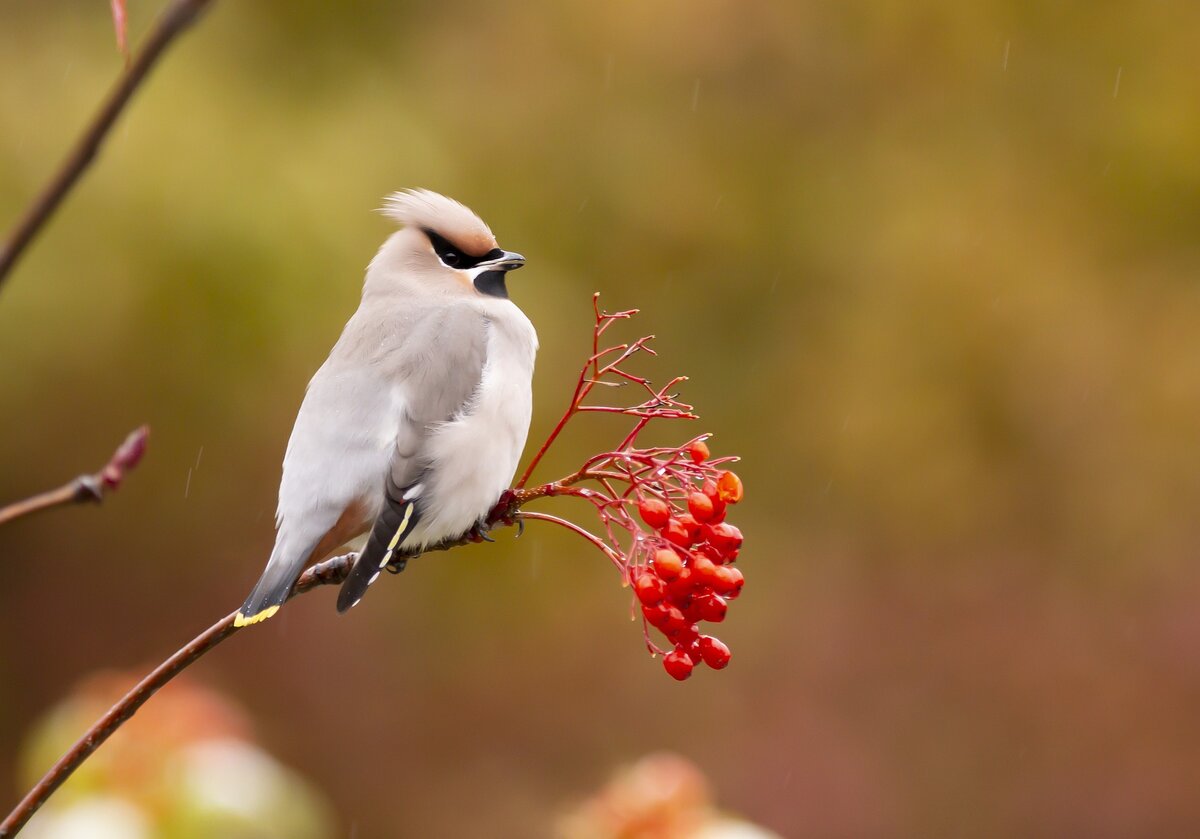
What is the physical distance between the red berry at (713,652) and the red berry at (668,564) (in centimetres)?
11

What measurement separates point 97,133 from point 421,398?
2212 millimetres

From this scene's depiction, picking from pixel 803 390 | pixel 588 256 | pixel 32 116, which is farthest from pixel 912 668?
pixel 32 116

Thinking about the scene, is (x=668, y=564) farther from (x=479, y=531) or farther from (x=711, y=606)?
(x=479, y=531)

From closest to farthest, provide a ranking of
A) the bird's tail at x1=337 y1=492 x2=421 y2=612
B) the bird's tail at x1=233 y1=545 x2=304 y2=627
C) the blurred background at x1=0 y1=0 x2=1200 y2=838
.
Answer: the bird's tail at x1=233 y1=545 x2=304 y2=627 → the bird's tail at x1=337 y1=492 x2=421 y2=612 → the blurred background at x1=0 y1=0 x2=1200 y2=838

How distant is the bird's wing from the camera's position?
2.62 meters

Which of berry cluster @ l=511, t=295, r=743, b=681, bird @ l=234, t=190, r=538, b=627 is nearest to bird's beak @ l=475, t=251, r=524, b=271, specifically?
bird @ l=234, t=190, r=538, b=627

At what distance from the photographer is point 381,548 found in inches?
99.7

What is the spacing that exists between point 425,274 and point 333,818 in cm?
515

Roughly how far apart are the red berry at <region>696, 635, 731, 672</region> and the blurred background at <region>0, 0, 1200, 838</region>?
504 cm

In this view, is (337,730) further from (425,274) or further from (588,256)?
(425,274)

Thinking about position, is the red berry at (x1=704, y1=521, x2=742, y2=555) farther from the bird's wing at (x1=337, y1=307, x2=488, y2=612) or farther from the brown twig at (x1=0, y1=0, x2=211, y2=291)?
the brown twig at (x1=0, y1=0, x2=211, y2=291)

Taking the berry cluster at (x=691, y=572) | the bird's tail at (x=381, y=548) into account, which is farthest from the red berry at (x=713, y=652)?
the bird's tail at (x=381, y=548)

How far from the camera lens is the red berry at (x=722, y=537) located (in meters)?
2.10

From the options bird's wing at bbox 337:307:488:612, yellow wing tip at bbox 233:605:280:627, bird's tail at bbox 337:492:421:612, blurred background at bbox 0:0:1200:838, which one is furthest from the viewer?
blurred background at bbox 0:0:1200:838
